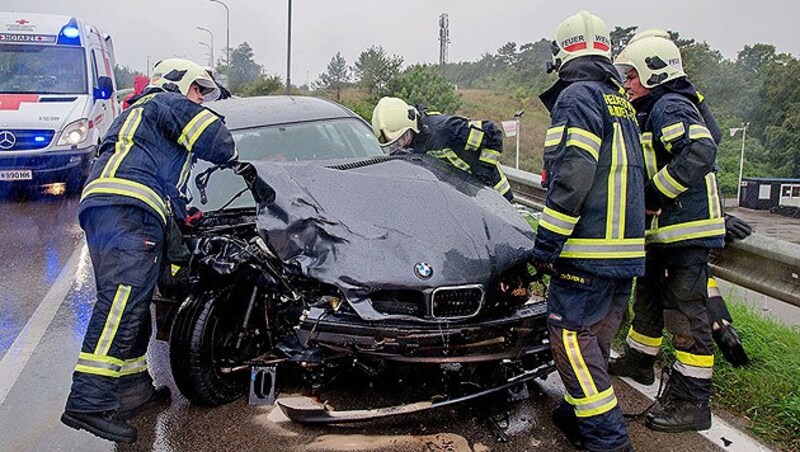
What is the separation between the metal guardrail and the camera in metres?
3.46

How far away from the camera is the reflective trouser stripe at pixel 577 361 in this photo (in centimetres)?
285

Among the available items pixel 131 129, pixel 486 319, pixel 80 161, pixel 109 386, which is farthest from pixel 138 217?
pixel 80 161

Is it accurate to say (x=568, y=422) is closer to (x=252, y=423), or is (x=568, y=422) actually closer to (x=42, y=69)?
(x=252, y=423)

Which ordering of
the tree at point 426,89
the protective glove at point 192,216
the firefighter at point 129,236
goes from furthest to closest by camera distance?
1. the tree at point 426,89
2. the protective glove at point 192,216
3. the firefighter at point 129,236

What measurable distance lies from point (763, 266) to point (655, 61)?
1.35 metres

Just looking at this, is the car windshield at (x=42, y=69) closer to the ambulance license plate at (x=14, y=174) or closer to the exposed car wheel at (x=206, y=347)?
the ambulance license plate at (x=14, y=174)

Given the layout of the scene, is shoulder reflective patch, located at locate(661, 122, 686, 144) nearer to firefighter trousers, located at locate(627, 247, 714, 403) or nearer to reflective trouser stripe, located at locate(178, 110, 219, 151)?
firefighter trousers, located at locate(627, 247, 714, 403)

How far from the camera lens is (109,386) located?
307 cm

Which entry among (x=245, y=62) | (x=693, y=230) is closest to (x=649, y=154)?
(x=693, y=230)

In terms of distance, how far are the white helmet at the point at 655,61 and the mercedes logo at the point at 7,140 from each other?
26.7 feet

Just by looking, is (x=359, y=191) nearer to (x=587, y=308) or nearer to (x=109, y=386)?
(x=587, y=308)

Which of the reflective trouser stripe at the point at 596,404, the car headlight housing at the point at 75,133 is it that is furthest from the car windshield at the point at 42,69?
the reflective trouser stripe at the point at 596,404

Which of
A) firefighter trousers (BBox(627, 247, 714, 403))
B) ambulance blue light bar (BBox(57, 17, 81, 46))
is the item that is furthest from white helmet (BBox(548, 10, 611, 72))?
ambulance blue light bar (BBox(57, 17, 81, 46))

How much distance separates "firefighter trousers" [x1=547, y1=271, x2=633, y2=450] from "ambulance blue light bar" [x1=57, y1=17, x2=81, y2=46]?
9329 millimetres
